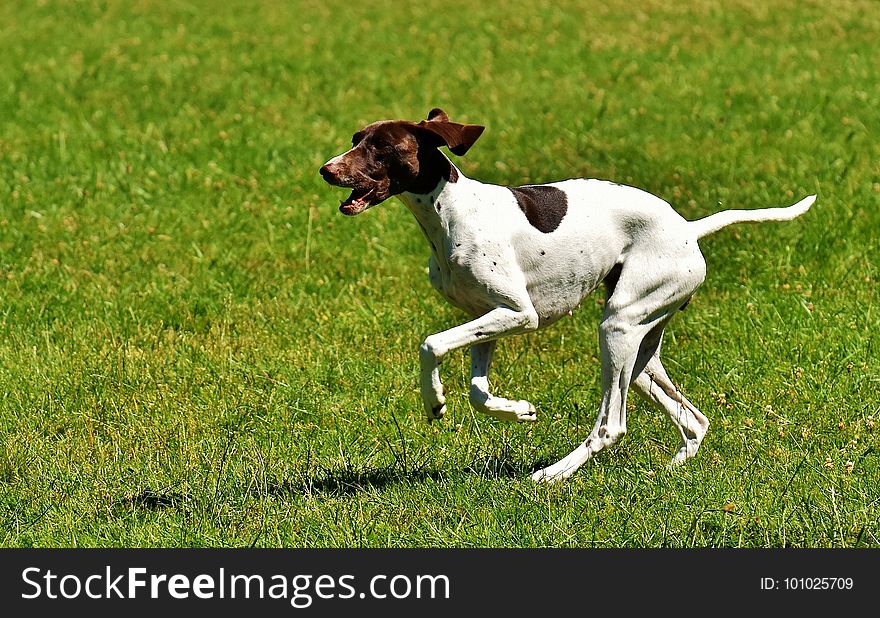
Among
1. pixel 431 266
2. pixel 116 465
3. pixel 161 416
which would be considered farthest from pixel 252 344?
pixel 431 266

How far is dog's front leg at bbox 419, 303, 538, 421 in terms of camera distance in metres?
5.86

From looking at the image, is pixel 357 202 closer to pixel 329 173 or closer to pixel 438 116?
pixel 329 173

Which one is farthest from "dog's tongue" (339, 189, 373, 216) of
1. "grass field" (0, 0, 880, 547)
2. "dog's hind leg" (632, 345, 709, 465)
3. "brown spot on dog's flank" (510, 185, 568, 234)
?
"dog's hind leg" (632, 345, 709, 465)

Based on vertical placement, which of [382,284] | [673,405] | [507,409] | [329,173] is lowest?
[382,284]

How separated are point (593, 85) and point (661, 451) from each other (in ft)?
A: 30.1

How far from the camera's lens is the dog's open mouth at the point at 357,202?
19.0 ft

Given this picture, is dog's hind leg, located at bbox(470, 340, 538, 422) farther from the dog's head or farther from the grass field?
the dog's head

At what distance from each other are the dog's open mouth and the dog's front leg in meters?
0.63

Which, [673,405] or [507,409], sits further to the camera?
[673,405]

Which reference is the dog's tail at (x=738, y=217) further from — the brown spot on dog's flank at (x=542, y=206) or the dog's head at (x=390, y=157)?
the dog's head at (x=390, y=157)

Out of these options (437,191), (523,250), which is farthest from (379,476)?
(437,191)

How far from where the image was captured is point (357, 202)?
5.80 m

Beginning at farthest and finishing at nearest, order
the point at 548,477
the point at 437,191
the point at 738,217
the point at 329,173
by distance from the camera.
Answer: the point at 738,217
the point at 548,477
the point at 437,191
the point at 329,173

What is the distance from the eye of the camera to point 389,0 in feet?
65.2
